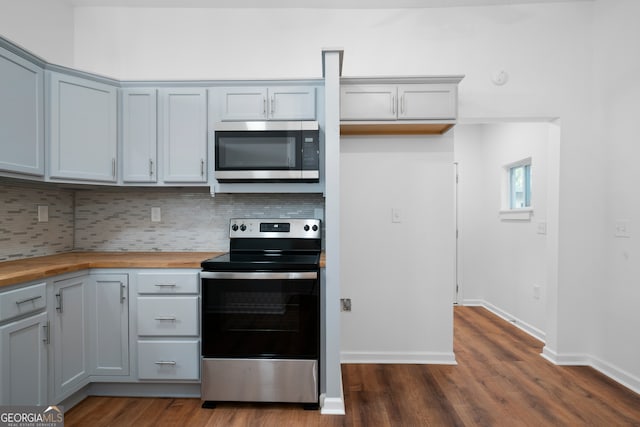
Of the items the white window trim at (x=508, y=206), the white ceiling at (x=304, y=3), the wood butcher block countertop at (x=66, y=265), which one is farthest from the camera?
the white window trim at (x=508, y=206)

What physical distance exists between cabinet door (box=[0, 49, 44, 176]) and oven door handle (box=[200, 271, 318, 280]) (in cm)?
122

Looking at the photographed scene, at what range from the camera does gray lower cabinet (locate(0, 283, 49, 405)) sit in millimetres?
1616

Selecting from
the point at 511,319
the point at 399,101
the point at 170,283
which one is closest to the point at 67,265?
the point at 170,283

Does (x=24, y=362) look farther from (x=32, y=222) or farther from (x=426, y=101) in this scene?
(x=426, y=101)

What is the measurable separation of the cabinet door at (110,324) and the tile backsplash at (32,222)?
2.00 feet

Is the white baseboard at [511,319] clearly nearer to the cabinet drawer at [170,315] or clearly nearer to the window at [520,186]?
the window at [520,186]

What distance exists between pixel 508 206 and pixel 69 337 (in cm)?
430

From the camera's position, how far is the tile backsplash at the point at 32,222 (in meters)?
2.21

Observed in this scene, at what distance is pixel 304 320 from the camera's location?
2084 millimetres

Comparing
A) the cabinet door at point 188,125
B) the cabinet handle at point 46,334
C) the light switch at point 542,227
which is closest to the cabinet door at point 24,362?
the cabinet handle at point 46,334

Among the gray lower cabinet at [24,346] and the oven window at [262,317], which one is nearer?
the gray lower cabinet at [24,346]

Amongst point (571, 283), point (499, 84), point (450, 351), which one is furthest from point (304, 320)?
point (499, 84)

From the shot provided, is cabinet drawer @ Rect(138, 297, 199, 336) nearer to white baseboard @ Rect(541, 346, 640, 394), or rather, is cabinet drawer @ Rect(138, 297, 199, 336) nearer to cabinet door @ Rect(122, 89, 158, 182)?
cabinet door @ Rect(122, 89, 158, 182)

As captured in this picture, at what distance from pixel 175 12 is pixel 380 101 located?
1865 mm
